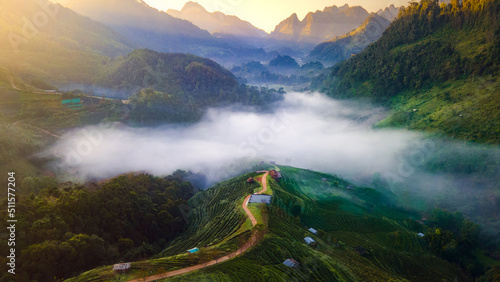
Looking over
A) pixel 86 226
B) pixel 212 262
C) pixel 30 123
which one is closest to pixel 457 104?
pixel 212 262

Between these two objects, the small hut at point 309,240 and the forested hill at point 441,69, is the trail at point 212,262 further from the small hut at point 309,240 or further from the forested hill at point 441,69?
the forested hill at point 441,69

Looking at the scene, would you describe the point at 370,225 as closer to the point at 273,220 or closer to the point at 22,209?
the point at 273,220

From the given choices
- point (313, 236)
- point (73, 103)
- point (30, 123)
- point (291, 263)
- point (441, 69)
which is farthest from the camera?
point (441, 69)

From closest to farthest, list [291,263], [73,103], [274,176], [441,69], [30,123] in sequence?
1. [291,263]
2. [274,176]
3. [30,123]
4. [73,103]
5. [441,69]

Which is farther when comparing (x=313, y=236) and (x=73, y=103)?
(x=73, y=103)

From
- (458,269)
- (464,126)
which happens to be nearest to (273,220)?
(458,269)

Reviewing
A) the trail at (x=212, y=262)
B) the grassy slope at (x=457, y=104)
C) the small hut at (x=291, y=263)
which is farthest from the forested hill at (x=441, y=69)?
the trail at (x=212, y=262)

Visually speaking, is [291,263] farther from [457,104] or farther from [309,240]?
[457,104]
